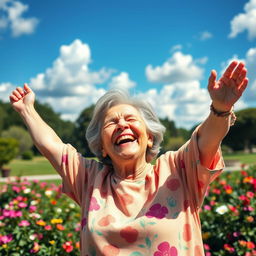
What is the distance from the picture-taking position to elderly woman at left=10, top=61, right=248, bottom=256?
143 cm

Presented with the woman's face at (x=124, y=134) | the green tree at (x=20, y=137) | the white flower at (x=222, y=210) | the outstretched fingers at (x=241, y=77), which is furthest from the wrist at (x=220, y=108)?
the green tree at (x=20, y=137)

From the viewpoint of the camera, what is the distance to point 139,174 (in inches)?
66.7

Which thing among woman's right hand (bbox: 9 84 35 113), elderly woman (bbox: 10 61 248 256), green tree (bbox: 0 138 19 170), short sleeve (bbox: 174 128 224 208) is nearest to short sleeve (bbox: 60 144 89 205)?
elderly woman (bbox: 10 61 248 256)

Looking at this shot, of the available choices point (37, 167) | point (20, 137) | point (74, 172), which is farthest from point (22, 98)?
point (20, 137)

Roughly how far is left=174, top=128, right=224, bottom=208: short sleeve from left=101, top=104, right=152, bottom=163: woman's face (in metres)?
0.20

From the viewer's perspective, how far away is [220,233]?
11.1 feet

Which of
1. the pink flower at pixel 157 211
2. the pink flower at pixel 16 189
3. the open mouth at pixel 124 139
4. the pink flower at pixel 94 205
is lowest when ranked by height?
the pink flower at pixel 157 211

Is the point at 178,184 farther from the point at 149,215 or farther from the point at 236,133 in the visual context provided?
the point at 236,133

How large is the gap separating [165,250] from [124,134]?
0.56m

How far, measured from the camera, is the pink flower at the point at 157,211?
149cm

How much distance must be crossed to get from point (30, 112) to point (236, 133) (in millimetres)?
40731

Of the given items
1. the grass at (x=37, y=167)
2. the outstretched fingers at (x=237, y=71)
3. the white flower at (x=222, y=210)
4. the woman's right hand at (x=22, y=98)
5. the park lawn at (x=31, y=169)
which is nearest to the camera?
the outstretched fingers at (x=237, y=71)

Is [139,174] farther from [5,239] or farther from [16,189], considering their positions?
[16,189]

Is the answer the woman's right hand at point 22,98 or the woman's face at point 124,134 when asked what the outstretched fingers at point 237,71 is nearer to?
the woman's face at point 124,134
